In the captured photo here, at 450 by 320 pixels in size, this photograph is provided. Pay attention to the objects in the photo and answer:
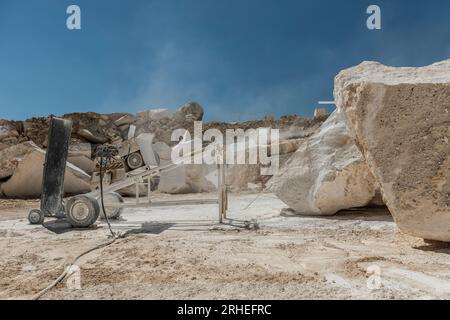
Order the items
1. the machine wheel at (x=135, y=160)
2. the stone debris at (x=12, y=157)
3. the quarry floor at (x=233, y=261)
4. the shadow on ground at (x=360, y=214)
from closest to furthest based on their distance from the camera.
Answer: the quarry floor at (x=233, y=261)
the shadow on ground at (x=360, y=214)
the stone debris at (x=12, y=157)
the machine wheel at (x=135, y=160)

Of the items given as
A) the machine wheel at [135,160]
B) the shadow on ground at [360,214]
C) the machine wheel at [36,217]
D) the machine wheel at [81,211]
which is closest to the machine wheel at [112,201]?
the machine wheel at [81,211]

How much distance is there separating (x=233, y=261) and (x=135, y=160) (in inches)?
455

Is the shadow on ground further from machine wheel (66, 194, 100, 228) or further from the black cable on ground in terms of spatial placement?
the black cable on ground

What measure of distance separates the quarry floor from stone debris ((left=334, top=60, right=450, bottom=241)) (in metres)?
0.42

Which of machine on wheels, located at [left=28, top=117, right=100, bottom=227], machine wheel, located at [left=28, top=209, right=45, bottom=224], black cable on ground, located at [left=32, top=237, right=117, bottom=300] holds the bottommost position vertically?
black cable on ground, located at [left=32, top=237, right=117, bottom=300]

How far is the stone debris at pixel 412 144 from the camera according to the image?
12.8ft

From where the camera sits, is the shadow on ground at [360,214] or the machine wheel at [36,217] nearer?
the shadow on ground at [360,214]

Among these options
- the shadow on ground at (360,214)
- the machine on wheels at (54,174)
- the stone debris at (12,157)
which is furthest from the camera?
the stone debris at (12,157)

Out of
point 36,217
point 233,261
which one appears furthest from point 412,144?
point 36,217

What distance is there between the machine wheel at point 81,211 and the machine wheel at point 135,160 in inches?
329

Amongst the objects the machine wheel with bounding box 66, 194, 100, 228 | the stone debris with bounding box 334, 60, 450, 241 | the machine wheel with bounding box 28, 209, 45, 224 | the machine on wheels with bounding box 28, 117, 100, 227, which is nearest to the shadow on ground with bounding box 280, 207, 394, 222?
the stone debris with bounding box 334, 60, 450, 241

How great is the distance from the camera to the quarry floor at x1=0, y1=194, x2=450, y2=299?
2.93m

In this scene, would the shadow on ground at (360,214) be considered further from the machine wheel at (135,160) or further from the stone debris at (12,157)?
the stone debris at (12,157)

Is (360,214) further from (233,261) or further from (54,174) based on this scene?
(54,174)
